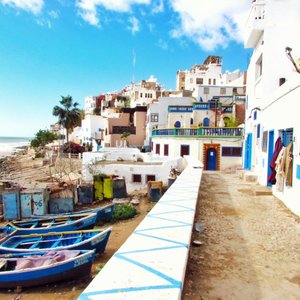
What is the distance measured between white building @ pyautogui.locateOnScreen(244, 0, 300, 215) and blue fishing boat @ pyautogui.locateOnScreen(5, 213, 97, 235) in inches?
325

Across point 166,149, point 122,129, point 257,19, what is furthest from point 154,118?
point 257,19

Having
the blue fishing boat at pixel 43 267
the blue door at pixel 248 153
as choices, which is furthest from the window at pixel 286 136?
the blue door at pixel 248 153

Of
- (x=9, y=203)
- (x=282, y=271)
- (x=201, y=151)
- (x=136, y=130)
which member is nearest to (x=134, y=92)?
(x=136, y=130)

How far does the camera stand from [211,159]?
2228cm

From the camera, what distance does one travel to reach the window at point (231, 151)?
2186cm

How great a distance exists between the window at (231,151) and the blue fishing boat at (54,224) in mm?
12773

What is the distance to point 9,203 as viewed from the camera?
16.0m

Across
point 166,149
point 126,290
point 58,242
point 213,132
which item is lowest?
point 58,242

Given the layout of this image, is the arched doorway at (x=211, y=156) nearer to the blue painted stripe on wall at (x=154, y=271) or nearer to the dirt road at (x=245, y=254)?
the dirt road at (x=245, y=254)

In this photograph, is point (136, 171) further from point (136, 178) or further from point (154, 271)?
point (154, 271)

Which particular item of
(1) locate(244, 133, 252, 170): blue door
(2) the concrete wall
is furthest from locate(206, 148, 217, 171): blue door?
(1) locate(244, 133, 252, 170): blue door

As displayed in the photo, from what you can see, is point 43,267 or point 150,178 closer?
point 43,267

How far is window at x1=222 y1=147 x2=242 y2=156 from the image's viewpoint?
71.7 feet

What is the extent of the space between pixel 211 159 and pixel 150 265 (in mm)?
19734
